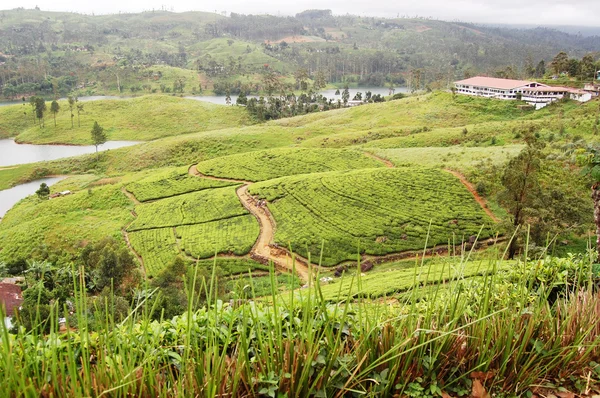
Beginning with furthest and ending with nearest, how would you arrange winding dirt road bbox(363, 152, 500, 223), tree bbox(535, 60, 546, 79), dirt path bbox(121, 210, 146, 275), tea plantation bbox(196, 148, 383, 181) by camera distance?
tree bbox(535, 60, 546, 79), tea plantation bbox(196, 148, 383, 181), winding dirt road bbox(363, 152, 500, 223), dirt path bbox(121, 210, 146, 275)

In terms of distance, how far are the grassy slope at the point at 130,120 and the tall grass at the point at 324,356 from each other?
7406 cm

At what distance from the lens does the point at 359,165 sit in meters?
36.1

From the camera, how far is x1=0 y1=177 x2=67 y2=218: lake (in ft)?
138

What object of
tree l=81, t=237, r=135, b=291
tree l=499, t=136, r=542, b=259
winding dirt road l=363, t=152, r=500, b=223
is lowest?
tree l=81, t=237, r=135, b=291

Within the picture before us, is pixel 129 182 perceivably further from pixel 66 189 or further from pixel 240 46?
pixel 240 46

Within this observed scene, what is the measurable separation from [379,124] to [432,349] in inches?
2287

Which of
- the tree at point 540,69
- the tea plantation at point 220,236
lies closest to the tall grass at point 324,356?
the tea plantation at point 220,236

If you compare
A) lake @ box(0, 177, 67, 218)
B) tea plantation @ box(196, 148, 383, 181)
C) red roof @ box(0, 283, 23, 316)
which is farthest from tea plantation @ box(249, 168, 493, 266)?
lake @ box(0, 177, 67, 218)

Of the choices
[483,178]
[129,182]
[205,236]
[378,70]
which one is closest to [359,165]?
[483,178]

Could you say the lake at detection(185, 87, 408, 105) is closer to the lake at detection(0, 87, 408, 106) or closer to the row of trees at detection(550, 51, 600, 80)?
the lake at detection(0, 87, 408, 106)

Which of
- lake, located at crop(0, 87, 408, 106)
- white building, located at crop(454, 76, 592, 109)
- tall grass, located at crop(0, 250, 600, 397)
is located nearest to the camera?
tall grass, located at crop(0, 250, 600, 397)

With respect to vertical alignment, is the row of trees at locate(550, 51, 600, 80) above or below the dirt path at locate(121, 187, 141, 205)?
above

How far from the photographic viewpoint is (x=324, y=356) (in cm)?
289

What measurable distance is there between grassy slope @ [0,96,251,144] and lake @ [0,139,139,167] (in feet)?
6.15
